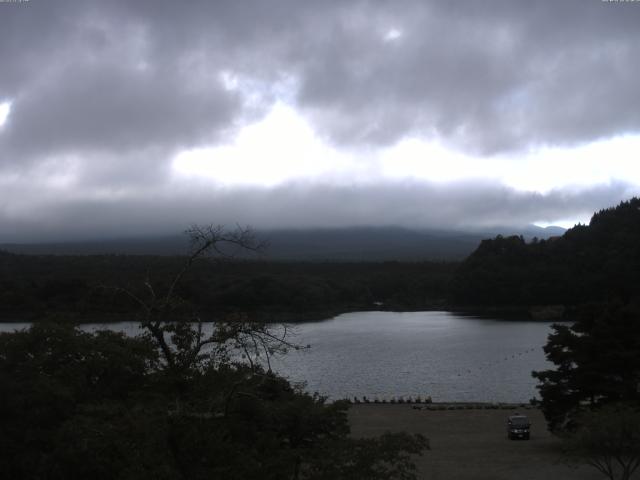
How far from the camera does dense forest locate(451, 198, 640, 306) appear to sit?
66375 millimetres

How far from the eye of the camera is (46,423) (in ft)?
32.4

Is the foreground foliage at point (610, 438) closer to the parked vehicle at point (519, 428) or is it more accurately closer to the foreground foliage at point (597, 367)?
the foreground foliage at point (597, 367)

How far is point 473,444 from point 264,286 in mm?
47051

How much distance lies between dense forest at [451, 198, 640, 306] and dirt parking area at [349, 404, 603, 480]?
156 feet

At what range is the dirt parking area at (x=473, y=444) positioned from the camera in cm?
1325

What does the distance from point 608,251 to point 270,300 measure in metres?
35.8

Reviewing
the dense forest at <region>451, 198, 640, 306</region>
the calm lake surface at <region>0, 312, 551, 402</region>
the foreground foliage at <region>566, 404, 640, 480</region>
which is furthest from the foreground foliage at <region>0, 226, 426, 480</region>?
the dense forest at <region>451, 198, 640, 306</region>

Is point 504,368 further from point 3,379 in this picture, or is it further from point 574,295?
point 574,295

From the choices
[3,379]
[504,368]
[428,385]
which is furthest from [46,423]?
[504,368]

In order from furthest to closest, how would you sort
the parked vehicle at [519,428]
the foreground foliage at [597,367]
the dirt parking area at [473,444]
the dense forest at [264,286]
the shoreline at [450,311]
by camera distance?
the shoreline at [450,311]
the dense forest at [264,286]
the parked vehicle at [519,428]
the foreground foliage at [597,367]
the dirt parking area at [473,444]

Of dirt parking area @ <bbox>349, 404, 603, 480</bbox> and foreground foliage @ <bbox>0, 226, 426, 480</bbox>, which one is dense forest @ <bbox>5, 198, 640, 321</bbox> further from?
foreground foliage @ <bbox>0, 226, 426, 480</bbox>

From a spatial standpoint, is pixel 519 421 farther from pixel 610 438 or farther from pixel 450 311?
pixel 450 311

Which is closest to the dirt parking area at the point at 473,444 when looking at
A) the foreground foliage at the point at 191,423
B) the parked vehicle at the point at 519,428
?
the parked vehicle at the point at 519,428

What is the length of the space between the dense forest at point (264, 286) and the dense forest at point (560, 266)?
26.0ft
